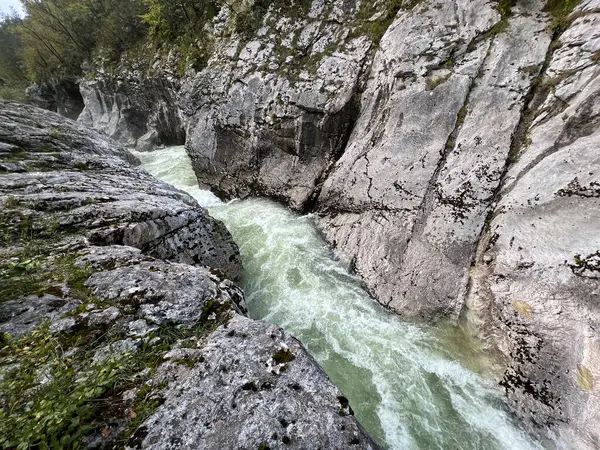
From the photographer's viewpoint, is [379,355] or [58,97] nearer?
Answer: [379,355]

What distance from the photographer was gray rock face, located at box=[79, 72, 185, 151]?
2330 centimetres

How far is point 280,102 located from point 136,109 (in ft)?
A: 67.8

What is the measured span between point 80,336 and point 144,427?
1744 millimetres

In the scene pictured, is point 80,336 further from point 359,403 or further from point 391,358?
point 391,358

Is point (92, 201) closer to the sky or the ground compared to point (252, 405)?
closer to the sky

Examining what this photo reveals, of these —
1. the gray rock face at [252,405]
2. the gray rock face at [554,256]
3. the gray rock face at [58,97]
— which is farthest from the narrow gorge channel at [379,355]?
the gray rock face at [58,97]

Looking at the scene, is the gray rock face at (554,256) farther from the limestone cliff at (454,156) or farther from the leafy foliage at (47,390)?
the leafy foliage at (47,390)

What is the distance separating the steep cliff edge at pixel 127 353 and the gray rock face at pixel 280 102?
804cm

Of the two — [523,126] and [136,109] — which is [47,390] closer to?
[523,126]

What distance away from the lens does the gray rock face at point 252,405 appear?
10.1ft

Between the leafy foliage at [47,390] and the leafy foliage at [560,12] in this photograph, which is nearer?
the leafy foliage at [47,390]

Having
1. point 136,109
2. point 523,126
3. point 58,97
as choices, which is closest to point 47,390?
point 523,126

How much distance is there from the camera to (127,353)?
12.2 ft

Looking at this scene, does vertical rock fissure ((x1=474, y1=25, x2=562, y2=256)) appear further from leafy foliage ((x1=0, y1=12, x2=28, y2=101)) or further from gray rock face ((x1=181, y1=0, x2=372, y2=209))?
leafy foliage ((x1=0, y1=12, x2=28, y2=101))
